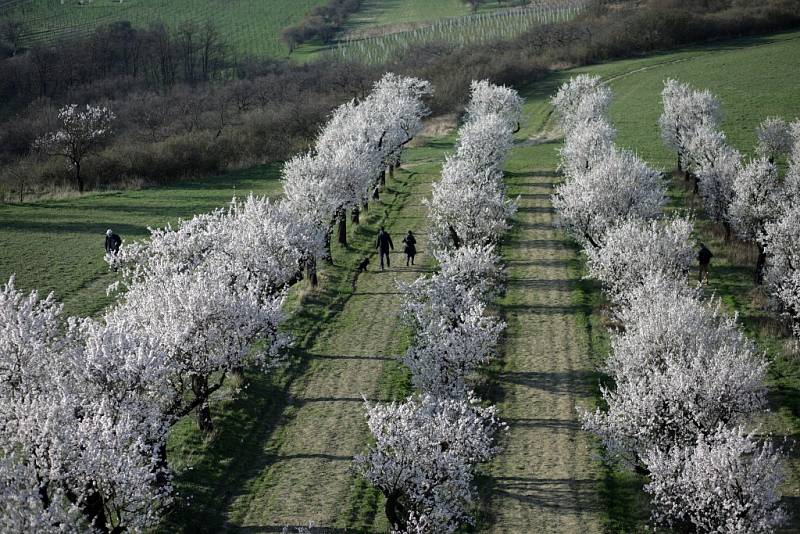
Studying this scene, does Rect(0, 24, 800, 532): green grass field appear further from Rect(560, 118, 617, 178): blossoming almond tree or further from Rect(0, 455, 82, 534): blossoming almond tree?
Rect(0, 455, 82, 534): blossoming almond tree

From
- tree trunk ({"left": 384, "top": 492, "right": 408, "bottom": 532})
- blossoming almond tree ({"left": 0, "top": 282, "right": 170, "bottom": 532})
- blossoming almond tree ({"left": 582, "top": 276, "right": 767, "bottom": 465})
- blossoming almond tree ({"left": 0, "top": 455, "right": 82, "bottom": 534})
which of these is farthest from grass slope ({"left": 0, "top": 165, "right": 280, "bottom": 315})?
blossoming almond tree ({"left": 582, "top": 276, "right": 767, "bottom": 465})

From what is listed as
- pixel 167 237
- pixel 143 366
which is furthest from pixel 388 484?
pixel 167 237

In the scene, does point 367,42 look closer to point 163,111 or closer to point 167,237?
point 163,111

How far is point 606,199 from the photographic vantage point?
41.6 meters

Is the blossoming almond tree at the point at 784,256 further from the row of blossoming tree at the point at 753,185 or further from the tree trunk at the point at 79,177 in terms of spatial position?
the tree trunk at the point at 79,177

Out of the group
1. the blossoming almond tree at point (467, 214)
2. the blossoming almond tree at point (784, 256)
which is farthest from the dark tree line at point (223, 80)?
the blossoming almond tree at point (784, 256)

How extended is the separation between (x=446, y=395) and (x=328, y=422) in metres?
6.02

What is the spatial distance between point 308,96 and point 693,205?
6116cm

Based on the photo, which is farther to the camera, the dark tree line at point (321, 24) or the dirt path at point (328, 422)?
the dark tree line at point (321, 24)

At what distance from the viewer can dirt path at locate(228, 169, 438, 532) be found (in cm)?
2350

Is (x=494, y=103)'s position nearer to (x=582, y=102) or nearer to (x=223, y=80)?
(x=582, y=102)

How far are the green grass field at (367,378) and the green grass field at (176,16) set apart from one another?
3612 inches

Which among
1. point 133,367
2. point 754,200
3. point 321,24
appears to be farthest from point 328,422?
point 321,24

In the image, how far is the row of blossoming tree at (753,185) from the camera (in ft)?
113
